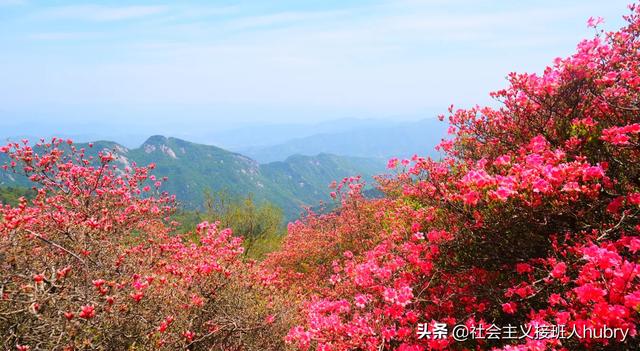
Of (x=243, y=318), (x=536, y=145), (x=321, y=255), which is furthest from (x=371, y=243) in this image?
(x=536, y=145)

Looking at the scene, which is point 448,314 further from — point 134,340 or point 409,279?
point 134,340

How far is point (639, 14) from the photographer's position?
25.0 feet

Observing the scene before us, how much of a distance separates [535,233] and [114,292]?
5.46m

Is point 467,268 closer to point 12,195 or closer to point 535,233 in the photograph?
point 535,233

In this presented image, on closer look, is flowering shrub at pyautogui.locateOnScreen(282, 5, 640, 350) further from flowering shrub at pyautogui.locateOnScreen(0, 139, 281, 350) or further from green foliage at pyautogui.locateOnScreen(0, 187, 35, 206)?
green foliage at pyautogui.locateOnScreen(0, 187, 35, 206)

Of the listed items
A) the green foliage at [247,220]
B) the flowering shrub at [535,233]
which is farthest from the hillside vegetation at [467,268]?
the green foliage at [247,220]

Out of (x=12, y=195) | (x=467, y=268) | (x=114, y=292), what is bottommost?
(x=12, y=195)

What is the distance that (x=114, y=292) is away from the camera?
525cm

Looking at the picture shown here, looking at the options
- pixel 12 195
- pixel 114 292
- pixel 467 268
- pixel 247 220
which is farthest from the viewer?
pixel 12 195

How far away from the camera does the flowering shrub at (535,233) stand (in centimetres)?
404

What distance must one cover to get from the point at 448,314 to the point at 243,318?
3.46 m

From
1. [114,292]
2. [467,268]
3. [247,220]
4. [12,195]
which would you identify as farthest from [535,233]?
[12,195]

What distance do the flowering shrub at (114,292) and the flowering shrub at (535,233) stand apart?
1427 millimetres

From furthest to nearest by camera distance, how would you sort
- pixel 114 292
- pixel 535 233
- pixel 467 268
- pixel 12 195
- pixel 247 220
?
1. pixel 12 195
2. pixel 247 220
3. pixel 467 268
4. pixel 114 292
5. pixel 535 233
